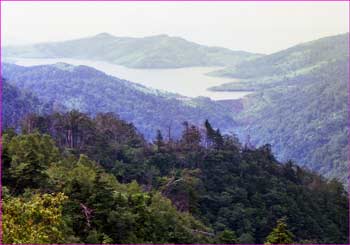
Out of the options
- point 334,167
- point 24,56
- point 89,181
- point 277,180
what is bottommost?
point 334,167

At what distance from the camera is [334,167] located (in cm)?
5362

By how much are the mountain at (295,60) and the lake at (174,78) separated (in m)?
5.53

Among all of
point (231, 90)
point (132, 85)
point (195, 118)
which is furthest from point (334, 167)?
point (231, 90)

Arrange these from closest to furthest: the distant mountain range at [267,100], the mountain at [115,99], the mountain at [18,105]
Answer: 1. the mountain at [18,105]
2. the distant mountain range at [267,100]
3. the mountain at [115,99]

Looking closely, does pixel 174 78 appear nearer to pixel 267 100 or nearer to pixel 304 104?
pixel 267 100

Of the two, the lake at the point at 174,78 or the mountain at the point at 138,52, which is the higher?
the mountain at the point at 138,52

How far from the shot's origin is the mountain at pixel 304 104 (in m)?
60.1

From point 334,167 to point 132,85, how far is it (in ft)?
136

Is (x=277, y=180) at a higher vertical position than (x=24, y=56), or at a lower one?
lower

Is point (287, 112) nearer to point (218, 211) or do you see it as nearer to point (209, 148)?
point (209, 148)

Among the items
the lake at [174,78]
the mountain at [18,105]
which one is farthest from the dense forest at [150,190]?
the lake at [174,78]

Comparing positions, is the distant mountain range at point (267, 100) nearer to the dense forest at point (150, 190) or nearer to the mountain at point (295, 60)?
the mountain at point (295, 60)

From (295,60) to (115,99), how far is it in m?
50.2

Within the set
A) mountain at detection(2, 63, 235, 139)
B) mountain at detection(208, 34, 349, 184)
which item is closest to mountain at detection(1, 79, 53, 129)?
mountain at detection(2, 63, 235, 139)
